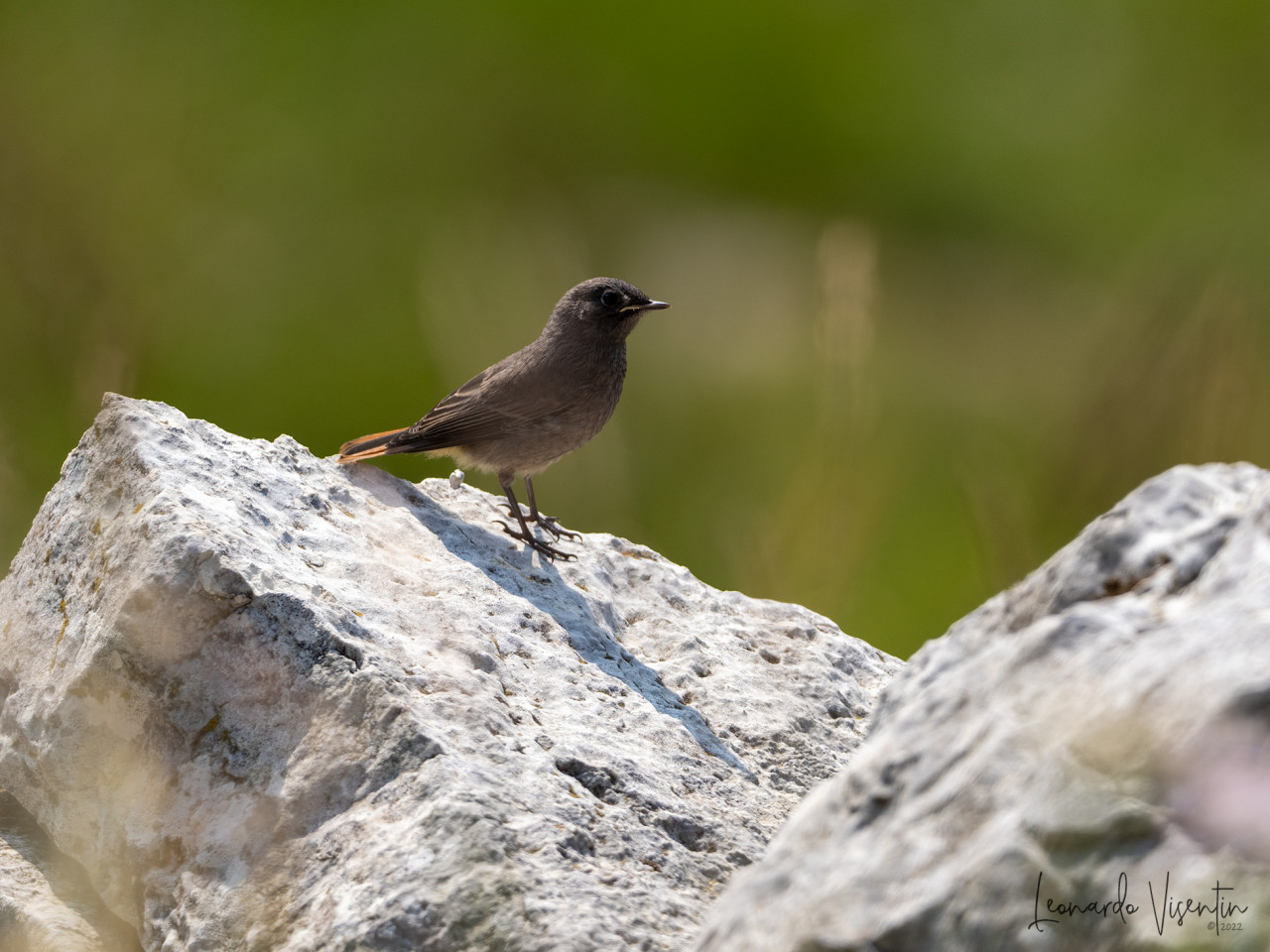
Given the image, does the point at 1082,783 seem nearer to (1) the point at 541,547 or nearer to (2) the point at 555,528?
(1) the point at 541,547

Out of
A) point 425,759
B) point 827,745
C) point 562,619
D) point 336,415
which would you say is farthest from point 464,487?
point 425,759

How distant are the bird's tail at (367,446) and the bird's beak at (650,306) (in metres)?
1.45

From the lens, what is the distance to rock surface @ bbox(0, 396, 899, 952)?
8.31 feet

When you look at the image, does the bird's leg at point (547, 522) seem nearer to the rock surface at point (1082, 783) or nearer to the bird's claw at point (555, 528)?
the bird's claw at point (555, 528)

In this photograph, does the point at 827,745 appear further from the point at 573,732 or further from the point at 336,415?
the point at 336,415

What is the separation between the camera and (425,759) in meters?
2.70

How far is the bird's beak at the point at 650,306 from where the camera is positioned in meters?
5.67

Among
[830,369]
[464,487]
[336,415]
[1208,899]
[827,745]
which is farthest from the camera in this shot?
[464,487]

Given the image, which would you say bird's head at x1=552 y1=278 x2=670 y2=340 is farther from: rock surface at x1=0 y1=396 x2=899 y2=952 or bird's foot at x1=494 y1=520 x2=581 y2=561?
rock surface at x1=0 y1=396 x2=899 y2=952

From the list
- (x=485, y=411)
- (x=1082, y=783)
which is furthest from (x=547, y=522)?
(x=1082, y=783)

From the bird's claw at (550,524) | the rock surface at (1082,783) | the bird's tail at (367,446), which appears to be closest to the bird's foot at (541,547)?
the bird's claw at (550,524)

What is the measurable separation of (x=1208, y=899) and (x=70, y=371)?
2.46 meters

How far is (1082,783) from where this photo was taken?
65.8 inches

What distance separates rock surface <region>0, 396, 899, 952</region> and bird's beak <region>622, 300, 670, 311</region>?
6.85ft
